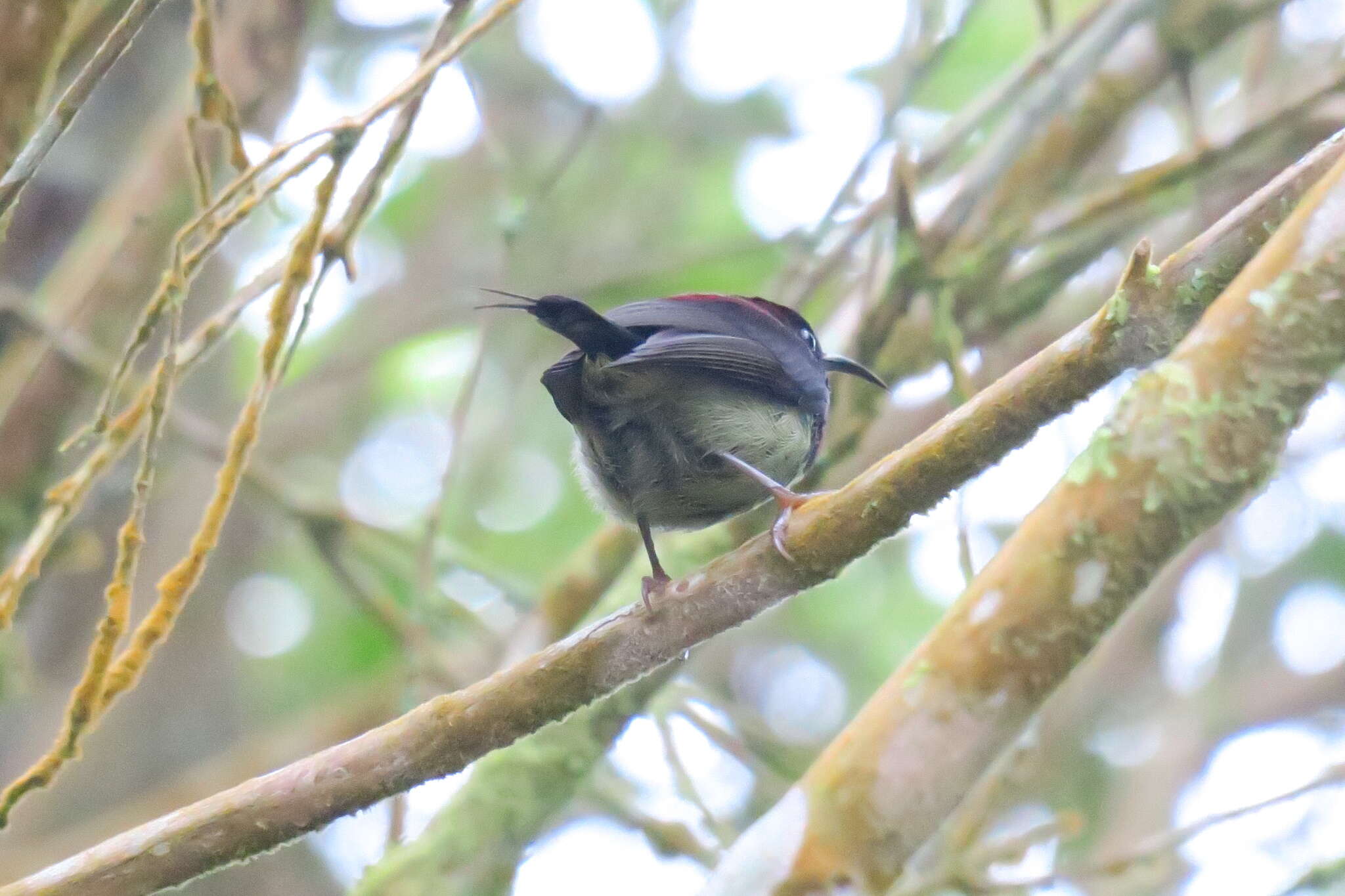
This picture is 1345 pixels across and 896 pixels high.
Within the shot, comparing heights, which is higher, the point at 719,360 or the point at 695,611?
the point at 719,360

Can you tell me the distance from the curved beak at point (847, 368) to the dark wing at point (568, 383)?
76 centimetres

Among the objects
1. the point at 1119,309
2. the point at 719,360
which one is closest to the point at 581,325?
the point at 719,360

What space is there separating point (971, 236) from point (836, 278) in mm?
969

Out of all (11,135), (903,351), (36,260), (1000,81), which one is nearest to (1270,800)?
(903,351)

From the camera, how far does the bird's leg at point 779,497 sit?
2.29 metres

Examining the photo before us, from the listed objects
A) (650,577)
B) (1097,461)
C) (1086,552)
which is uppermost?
(650,577)

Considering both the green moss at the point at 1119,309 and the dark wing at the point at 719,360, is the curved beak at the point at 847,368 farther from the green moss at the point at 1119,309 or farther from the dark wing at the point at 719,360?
the green moss at the point at 1119,309

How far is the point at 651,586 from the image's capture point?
2.95m

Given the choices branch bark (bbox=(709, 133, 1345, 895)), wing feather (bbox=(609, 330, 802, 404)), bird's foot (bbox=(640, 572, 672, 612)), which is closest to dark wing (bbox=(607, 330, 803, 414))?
wing feather (bbox=(609, 330, 802, 404))

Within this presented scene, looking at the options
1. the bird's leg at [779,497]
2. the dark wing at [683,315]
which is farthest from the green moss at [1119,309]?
the dark wing at [683,315]

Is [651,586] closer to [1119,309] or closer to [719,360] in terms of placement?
[719,360]

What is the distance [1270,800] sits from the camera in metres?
3.45

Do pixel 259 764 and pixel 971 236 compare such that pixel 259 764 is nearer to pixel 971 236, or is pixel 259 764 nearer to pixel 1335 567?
pixel 971 236

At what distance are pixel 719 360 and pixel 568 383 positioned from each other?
38 centimetres
